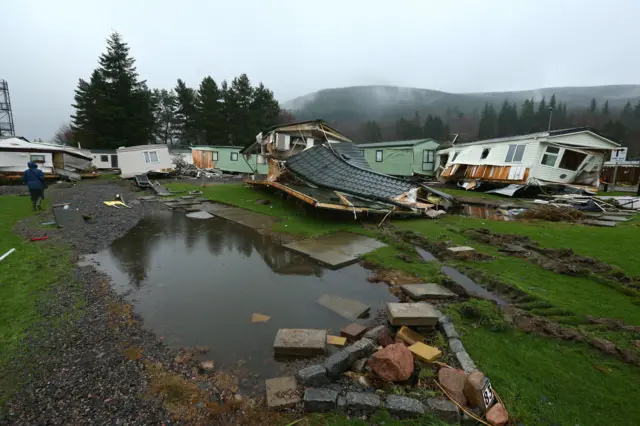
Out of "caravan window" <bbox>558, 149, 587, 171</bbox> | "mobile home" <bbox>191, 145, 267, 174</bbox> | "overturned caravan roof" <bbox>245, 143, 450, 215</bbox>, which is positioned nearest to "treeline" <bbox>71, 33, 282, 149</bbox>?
"mobile home" <bbox>191, 145, 267, 174</bbox>

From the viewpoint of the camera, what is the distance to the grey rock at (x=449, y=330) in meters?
3.55

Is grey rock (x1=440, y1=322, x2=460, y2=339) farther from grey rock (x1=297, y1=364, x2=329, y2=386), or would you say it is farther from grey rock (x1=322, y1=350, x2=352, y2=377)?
grey rock (x1=297, y1=364, x2=329, y2=386)

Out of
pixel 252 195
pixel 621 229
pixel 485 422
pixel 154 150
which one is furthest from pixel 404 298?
pixel 154 150

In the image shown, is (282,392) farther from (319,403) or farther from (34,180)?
(34,180)

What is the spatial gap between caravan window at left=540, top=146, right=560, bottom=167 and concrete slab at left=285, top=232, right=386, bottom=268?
43.9 ft

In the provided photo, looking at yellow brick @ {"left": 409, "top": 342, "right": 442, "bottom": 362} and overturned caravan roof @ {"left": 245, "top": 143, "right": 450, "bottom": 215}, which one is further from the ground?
overturned caravan roof @ {"left": 245, "top": 143, "right": 450, "bottom": 215}

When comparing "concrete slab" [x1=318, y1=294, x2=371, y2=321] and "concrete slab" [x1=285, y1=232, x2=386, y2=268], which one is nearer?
"concrete slab" [x1=318, y1=294, x2=371, y2=321]

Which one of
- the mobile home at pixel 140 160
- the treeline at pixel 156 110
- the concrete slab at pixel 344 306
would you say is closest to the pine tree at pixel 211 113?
the treeline at pixel 156 110

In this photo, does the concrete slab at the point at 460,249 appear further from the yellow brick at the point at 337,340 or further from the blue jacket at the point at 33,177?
the blue jacket at the point at 33,177

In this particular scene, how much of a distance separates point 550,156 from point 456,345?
16759 mm

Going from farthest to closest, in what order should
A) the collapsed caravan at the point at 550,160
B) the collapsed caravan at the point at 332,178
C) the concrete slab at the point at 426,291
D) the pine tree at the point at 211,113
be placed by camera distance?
the pine tree at the point at 211,113 < the collapsed caravan at the point at 550,160 < the collapsed caravan at the point at 332,178 < the concrete slab at the point at 426,291

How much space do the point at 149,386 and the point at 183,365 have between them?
15.4 inches

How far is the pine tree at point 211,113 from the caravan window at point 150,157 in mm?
21184

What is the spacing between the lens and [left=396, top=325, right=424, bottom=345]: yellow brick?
3531mm
